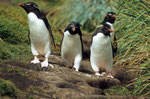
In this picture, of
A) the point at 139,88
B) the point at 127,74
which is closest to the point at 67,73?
the point at 139,88

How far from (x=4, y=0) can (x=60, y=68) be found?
31.4 feet

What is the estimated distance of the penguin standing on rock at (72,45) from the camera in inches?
273

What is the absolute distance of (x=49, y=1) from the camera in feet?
49.5

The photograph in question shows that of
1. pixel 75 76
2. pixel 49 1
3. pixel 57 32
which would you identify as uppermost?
pixel 49 1

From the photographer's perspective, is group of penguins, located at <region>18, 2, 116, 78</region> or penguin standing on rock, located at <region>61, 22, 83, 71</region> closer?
group of penguins, located at <region>18, 2, 116, 78</region>

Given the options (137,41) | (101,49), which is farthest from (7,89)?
(137,41)

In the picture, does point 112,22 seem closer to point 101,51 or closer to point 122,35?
point 122,35

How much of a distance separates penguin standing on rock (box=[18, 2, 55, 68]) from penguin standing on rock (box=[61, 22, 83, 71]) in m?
0.42

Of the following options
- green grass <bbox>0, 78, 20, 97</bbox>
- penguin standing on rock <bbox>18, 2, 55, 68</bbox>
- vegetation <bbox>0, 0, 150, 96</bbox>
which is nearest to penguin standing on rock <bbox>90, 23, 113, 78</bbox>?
vegetation <bbox>0, 0, 150, 96</bbox>

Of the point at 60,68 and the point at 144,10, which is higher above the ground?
the point at 144,10

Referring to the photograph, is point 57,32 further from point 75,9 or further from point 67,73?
point 67,73

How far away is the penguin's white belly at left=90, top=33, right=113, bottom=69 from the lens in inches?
274

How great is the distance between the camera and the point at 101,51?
277 inches

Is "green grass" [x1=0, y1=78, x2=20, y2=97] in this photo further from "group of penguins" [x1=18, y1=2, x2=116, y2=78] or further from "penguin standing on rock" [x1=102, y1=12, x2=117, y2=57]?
"penguin standing on rock" [x1=102, y1=12, x2=117, y2=57]
